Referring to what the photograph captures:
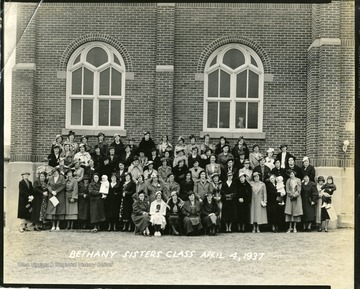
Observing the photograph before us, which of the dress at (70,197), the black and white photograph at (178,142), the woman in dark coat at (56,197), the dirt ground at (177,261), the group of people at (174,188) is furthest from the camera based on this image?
the dress at (70,197)

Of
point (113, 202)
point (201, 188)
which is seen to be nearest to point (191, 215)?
point (201, 188)

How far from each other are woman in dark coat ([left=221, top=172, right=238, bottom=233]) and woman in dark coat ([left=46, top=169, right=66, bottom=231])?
8.04 ft

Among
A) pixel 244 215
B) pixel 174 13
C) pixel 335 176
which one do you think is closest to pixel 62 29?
pixel 174 13

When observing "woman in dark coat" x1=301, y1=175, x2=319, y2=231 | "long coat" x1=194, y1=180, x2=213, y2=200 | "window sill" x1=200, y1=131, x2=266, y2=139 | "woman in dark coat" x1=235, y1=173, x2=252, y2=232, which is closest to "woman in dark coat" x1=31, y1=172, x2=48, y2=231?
"long coat" x1=194, y1=180, x2=213, y2=200

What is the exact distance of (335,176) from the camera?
8906mm

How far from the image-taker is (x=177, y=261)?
27.7ft

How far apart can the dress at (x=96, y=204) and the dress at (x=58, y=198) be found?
42 centimetres

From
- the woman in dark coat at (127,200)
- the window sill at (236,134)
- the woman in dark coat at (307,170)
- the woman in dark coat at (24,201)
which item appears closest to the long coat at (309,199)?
the woman in dark coat at (307,170)

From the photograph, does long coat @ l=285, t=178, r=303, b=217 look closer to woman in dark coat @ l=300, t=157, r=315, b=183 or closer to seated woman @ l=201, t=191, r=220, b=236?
woman in dark coat @ l=300, t=157, r=315, b=183

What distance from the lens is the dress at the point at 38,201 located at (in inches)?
351

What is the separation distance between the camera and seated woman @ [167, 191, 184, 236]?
9.08 meters

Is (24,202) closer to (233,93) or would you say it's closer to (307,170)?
(233,93)

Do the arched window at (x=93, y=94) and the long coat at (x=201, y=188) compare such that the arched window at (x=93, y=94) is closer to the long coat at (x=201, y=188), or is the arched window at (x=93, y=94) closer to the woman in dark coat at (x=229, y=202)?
the long coat at (x=201, y=188)

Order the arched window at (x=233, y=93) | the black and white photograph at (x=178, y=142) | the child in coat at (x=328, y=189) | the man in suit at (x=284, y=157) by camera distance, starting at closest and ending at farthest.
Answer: the black and white photograph at (x=178, y=142)
the child in coat at (x=328, y=189)
the arched window at (x=233, y=93)
the man in suit at (x=284, y=157)
